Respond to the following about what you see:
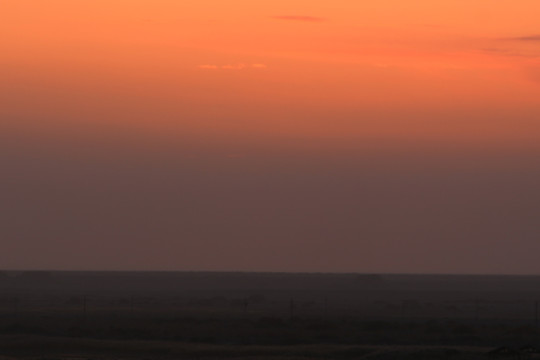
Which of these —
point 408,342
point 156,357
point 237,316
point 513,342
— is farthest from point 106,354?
point 237,316

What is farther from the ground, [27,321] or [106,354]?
[27,321]

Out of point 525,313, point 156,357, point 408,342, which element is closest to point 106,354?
point 156,357

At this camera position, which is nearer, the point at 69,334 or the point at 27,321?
the point at 69,334

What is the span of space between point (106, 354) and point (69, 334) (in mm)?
12213

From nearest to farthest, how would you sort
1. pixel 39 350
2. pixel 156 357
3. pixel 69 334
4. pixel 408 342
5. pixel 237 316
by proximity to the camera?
pixel 156 357
pixel 39 350
pixel 408 342
pixel 69 334
pixel 237 316

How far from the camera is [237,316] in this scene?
279 feet

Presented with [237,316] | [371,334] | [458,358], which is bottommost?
[458,358]

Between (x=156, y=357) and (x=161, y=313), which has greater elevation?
(x=161, y=313)

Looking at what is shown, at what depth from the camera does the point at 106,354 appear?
5662cm

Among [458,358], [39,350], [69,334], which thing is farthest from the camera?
[69,334]

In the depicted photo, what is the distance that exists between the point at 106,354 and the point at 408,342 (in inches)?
659

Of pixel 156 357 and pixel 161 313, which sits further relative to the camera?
pixel 161 313

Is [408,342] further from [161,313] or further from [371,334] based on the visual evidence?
[161,313]

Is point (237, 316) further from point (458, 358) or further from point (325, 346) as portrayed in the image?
point (458, 358)
